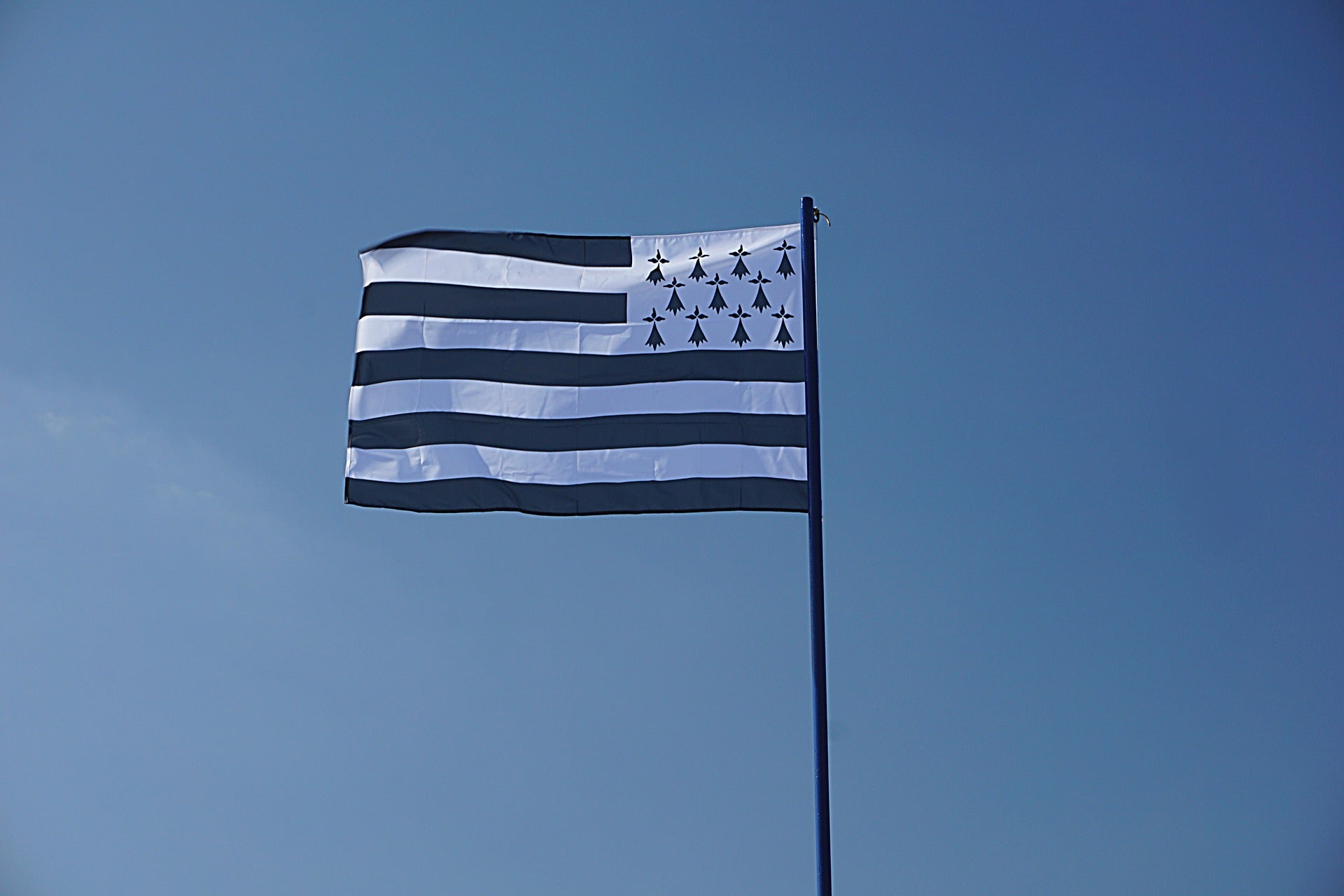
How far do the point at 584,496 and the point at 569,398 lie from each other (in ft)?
3.91

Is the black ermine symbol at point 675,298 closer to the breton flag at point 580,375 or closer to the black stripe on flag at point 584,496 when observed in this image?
the breton flag at point 580,375

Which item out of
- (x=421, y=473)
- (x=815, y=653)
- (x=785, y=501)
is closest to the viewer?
(x=815, y=653)

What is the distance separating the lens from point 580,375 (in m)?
16.0

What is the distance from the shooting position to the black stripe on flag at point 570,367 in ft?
50.6

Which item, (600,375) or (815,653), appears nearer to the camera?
(815,653)

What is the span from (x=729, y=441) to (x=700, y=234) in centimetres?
246

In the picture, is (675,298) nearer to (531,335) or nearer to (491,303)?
(531,335)

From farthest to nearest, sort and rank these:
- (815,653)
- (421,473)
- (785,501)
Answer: (421,473)
(785,501)
(815,653)

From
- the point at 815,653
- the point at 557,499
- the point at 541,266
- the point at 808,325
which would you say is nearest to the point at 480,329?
the point at 541,266

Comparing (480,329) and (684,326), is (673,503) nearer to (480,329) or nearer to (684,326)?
(684,326)

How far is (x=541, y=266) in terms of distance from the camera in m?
16.6

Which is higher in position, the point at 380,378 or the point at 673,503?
the point at 380,378

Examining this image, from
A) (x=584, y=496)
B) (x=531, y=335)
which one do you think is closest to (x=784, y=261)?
(x=531, y=335)

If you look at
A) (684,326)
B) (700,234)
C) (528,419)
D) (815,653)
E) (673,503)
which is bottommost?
(815,653)
